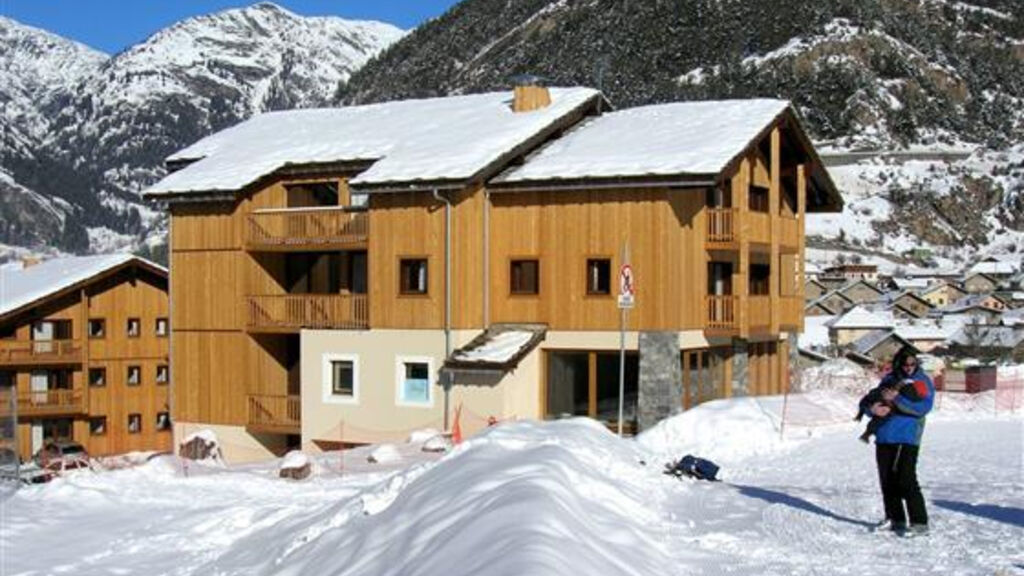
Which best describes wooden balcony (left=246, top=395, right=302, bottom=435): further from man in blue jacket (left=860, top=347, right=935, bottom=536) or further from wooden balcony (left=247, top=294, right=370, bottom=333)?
man in blue jacket (left=860, top=347, right=935, bottom=536)

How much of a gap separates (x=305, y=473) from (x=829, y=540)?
37.6 feet

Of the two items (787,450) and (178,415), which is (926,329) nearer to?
(178,415)

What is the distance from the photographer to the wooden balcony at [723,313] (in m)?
28.9

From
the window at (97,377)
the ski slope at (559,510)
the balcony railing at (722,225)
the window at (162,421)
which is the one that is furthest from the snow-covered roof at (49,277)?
the balcony railing at (722,225)

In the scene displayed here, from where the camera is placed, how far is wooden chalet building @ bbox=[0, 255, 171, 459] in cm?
4819

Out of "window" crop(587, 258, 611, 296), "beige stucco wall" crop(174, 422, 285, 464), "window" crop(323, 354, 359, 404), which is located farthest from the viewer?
"beige stucco wall" crop(174, 422, 285, 464)

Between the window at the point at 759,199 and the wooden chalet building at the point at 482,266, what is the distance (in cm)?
5

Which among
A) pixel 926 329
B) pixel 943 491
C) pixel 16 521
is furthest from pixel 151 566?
pixel 926 329

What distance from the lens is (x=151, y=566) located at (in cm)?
1516

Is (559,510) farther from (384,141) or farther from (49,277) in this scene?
(49,277)

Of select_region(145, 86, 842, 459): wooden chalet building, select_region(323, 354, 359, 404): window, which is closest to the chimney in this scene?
select_region(145, 86, 842, 459): wooden chalet building

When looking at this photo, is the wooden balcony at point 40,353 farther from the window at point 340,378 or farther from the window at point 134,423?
the window at point 340,378

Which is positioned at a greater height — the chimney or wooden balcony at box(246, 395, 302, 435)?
the chimney

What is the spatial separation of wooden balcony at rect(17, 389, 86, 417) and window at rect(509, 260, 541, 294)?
25777mm
